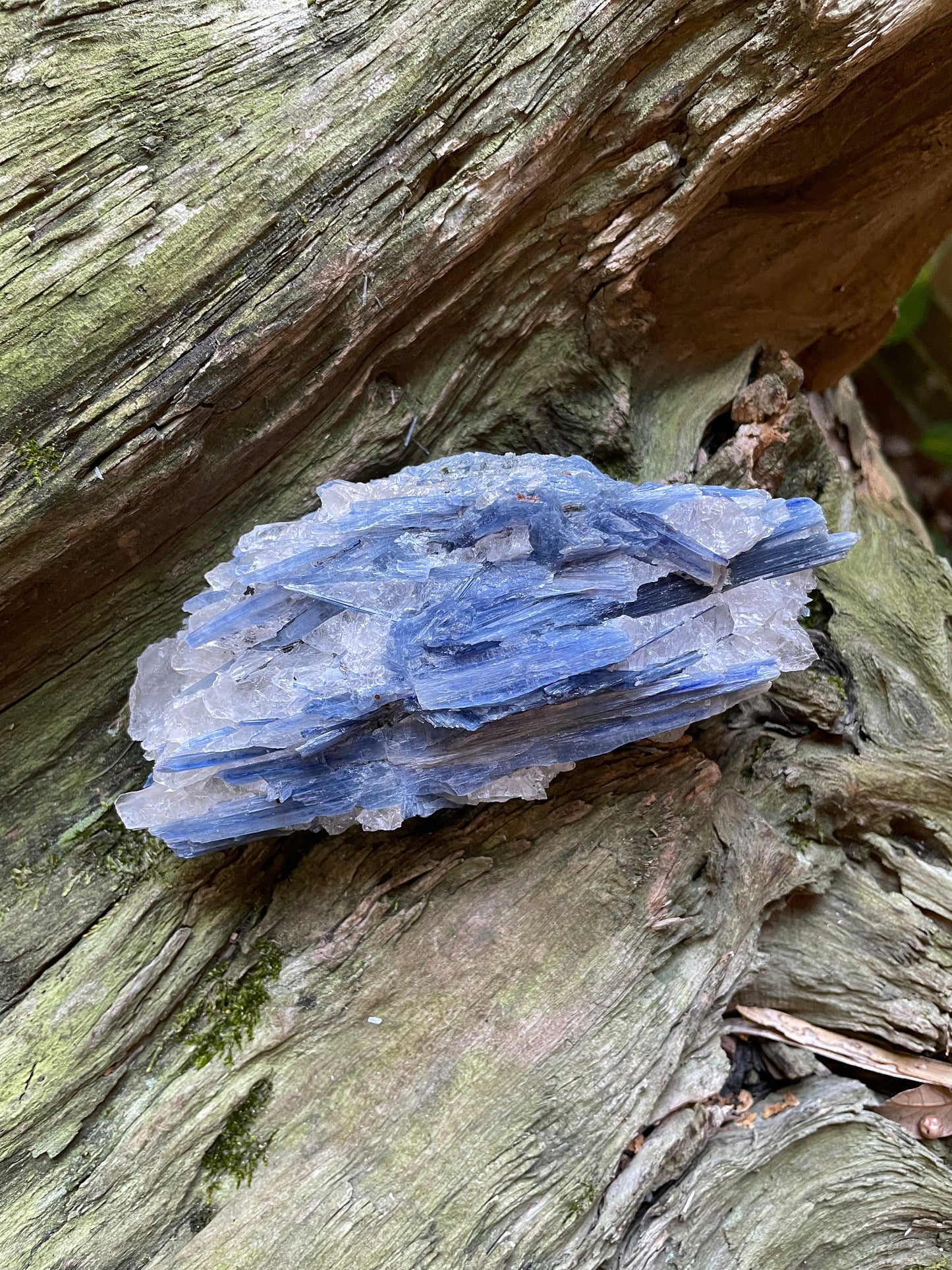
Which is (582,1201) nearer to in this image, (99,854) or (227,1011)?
(227,1011)

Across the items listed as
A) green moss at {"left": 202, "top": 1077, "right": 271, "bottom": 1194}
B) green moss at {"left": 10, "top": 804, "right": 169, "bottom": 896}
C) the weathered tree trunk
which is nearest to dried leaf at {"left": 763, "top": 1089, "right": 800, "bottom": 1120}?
the weathered tree trunk

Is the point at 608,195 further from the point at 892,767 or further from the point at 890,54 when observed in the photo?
the point at 892,767

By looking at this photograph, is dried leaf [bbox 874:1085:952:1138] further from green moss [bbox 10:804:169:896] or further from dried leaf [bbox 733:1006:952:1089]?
green moss [bbox 10:804:169:896]

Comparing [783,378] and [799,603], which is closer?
[799,603]

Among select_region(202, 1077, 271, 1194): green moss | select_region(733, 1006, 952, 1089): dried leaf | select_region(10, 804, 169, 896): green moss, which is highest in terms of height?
select_region(10, 804, 169, 896): green moss

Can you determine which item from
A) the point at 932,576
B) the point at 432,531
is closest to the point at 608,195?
the point at 432,531

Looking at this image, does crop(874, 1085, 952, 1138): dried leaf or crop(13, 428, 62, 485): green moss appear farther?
crop(874, 1085, 952, 1138): dried leaf

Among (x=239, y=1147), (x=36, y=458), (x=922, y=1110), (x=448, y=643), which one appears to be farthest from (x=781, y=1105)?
(x=36, y=458)

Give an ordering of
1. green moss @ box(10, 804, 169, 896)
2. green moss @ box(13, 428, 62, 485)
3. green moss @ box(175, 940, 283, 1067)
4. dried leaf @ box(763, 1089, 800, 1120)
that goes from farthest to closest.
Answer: dried leaf @ box(763, 1089, 800, 1120), green moss @ box(10, 804, 169, 896), green moss @ box(175, 940, 283, 1067), green moss @ box(13, 428, 62, 485)
